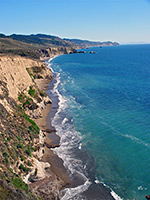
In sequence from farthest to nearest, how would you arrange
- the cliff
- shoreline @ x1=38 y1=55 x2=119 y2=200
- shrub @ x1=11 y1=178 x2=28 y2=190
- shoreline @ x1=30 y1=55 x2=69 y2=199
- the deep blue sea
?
the deep blue sea < shoreline @ x1=38 y1=55 x2=119 y2=200 < shoreline @ x1=30 y1=55 x2=69 y2=199 < the cliff < shrub @ x1=11 y1=178 x2=28 y2=190

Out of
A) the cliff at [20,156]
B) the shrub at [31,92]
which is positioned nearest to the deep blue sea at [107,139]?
the cliff at [20,156]

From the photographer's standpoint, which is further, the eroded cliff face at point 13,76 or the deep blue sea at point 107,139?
the eroded cliff face at point 13,76

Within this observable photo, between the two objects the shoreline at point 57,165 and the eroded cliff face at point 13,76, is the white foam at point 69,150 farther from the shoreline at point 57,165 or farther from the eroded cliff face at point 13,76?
the eroded cliff face at point 13,76

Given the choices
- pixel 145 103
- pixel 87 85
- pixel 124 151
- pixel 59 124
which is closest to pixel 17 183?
pixel 124 151

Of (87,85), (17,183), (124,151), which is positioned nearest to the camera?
(17,183)

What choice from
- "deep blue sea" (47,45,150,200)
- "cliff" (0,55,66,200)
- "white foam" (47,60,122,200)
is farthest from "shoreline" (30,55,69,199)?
"deep blue sea" (47,45,150,200)

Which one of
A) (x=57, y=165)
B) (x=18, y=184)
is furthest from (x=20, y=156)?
(x=57, y=165)

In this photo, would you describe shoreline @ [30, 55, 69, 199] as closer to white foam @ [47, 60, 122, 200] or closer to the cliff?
the cliff

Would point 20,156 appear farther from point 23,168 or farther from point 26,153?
point 23,168

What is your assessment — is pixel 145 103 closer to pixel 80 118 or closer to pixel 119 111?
pixel 119 111

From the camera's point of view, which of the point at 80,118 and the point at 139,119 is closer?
the point at 139,119

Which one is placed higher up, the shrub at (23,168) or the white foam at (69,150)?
the shrub at (23,168)
